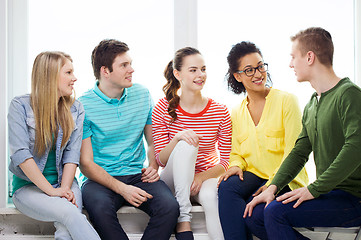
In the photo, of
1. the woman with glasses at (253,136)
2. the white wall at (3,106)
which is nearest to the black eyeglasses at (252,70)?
the woman with glasses at (253,136)

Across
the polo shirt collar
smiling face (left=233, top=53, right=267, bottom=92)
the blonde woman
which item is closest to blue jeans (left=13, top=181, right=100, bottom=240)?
the blonde woman

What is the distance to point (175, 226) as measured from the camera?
7.42ft

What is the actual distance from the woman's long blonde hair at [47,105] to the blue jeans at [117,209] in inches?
13.1

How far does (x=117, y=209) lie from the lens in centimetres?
229

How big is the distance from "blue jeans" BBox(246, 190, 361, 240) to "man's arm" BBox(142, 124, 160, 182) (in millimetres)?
744

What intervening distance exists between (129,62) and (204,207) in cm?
96

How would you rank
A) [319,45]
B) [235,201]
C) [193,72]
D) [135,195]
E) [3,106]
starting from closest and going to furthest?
[319,45], [235,201], [135,195], [193,72], [3,106]

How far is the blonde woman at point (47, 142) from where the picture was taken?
83.4 inches

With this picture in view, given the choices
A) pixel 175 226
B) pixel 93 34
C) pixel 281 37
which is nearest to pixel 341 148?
pixel 175 226

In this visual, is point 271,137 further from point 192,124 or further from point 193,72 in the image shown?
point 193,72

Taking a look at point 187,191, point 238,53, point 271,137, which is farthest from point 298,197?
point 238,53

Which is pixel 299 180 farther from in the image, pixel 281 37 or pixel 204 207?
pixel 281 37

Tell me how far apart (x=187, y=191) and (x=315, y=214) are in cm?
70

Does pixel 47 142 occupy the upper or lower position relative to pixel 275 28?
lower
